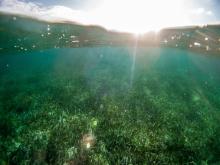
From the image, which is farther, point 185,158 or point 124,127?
point 124,127

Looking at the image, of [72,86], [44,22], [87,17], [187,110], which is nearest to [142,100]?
[187,110]

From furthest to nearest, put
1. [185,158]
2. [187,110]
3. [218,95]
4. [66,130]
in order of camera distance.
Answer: [218,95] → [187,110] → [66,130] → [185,158]

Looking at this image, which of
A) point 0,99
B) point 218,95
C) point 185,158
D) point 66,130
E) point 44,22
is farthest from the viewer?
point 218,95

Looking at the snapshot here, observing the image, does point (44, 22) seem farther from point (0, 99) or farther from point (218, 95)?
point (218, 95)

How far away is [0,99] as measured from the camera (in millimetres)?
19000

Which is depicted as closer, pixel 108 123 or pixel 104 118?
pixel 108 123

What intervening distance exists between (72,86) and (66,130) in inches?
339

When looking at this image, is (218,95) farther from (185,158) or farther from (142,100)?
(185,158)

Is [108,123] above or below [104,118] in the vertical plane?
below

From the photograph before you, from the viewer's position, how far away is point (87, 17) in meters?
19.3

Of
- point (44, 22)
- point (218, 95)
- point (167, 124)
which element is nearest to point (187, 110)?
point (167, 124)

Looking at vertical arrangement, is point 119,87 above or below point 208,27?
below

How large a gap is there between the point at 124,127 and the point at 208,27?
1318cm

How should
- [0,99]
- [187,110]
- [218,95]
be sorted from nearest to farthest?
1. [187,110]
2. [0,99]
3. [218,95]
